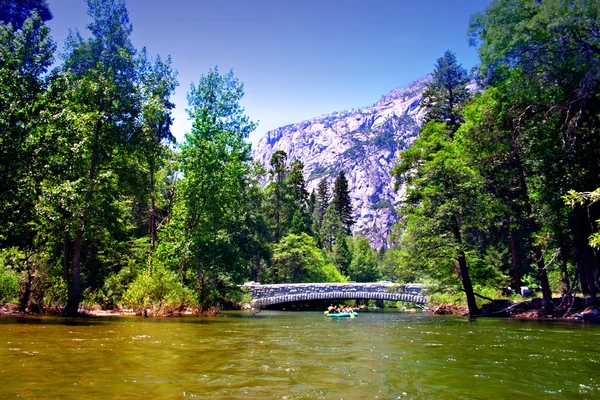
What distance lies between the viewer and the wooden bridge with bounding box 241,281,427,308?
1442 inches

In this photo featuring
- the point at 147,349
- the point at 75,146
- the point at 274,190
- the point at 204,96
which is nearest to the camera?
the point at 147,349

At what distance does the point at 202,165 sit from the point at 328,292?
64.5 ft

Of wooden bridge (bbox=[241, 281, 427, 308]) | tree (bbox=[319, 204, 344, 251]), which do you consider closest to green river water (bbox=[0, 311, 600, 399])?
wooden bridge (bbox=[241, 281, 427, 308])

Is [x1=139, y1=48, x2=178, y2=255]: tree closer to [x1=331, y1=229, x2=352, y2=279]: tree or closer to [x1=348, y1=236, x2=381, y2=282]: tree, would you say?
[x1=331, y1=229, x2=352, y2=279]: tree

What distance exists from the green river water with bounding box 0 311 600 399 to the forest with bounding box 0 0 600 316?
6.42 m

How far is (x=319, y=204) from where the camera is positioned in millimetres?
103375

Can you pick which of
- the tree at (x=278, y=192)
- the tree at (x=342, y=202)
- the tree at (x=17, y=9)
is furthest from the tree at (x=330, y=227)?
the tree at (x=17, y=9)

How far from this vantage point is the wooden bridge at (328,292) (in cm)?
3662

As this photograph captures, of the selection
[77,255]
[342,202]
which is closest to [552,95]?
[77,255]

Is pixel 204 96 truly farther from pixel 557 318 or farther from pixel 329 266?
pixel 329 266

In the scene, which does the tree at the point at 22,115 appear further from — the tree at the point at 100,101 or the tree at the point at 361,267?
the tree at the point at 361,267

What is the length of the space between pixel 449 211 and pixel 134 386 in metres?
20.5

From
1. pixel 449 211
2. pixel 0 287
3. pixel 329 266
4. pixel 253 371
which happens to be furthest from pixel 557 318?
pixel 329 266

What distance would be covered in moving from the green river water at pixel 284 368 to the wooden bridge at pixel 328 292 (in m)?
25.5
